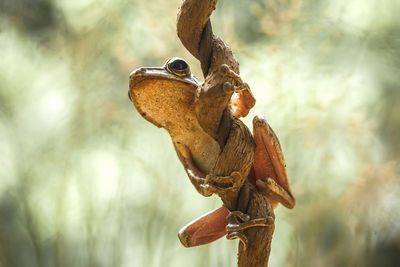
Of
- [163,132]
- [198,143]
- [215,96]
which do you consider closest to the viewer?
[215,96]

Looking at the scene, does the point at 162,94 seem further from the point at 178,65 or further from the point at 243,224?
the point at 243,224

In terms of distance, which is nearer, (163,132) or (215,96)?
(215,96)

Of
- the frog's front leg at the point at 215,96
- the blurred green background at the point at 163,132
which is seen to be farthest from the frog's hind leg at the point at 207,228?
the blurred green background at the point at 163,132

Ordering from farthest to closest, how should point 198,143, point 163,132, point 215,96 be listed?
point 163,132 → point 198,143 → point 215,96

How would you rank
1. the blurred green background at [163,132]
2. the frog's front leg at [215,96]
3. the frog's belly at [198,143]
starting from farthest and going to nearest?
the blurred green background at [163,132] < the frog's belly at [198,143] < the frog's front leg at [215,96]

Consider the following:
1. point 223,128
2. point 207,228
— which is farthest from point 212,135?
point 207,228

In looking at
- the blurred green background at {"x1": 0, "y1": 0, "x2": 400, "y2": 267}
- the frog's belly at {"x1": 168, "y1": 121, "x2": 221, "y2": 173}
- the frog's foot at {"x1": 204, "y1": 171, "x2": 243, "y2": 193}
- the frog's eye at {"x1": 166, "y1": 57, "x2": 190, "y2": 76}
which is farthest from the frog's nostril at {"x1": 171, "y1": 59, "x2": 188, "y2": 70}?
the blurred green background at {"x1": 0, "y1": 0, "x2": 400, "y2": 267}

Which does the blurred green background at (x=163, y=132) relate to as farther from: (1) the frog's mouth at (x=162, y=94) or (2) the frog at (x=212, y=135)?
(1) the frog's mouth at (x=162, y=94)
